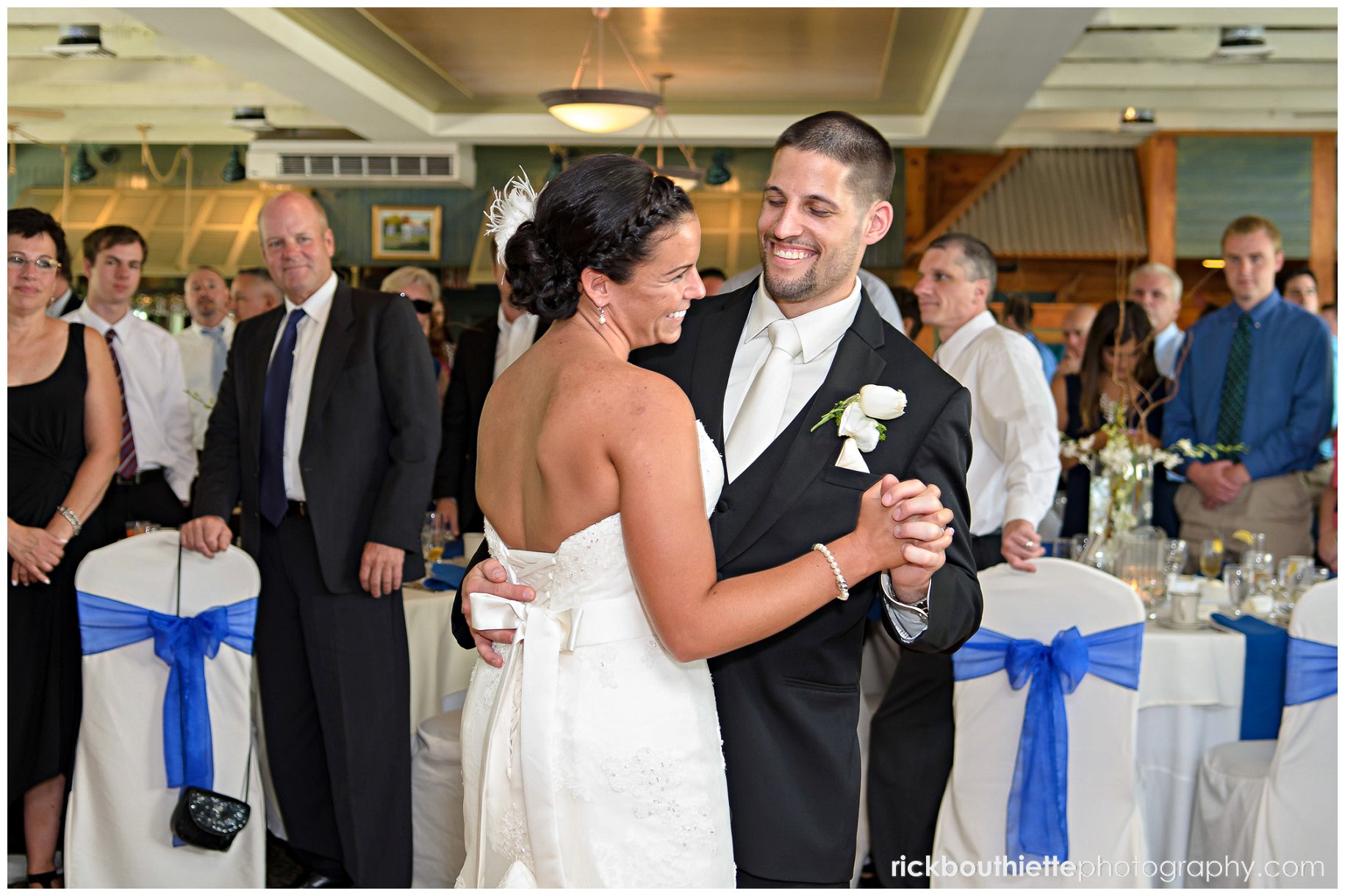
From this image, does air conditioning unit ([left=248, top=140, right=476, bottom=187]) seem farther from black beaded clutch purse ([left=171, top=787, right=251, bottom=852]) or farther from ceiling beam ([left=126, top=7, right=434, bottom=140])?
black beaded clutch purse ([left=171, top=787, right=251, bottom=852])

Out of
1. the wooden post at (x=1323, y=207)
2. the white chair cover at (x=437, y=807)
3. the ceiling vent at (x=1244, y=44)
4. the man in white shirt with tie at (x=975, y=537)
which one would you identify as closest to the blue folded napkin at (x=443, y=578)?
the white chair cover at (x=437, y=807)

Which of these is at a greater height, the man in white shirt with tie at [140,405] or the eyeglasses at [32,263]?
the eyeglasses at [32,263]

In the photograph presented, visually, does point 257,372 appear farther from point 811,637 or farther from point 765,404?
point 811,637

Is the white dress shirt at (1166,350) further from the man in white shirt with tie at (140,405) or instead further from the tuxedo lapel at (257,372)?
the man in white shirt with tie at (140,405)

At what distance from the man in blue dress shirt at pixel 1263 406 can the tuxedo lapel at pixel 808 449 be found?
139 inches

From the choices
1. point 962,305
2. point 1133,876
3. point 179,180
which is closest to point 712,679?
point 1133,876

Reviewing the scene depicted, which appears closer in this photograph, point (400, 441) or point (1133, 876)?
point (1133, 876)

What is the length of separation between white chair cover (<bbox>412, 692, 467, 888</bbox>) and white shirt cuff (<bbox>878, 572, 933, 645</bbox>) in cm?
186

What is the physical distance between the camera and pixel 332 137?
1084 cm

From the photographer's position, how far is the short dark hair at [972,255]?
4109 mm

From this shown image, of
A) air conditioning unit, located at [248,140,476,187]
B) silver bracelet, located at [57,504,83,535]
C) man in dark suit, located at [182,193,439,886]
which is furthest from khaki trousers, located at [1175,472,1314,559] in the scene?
air conditioning unit, located at [248,140,476,187]

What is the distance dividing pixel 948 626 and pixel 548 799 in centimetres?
68

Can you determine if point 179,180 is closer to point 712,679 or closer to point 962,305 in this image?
point 962,305

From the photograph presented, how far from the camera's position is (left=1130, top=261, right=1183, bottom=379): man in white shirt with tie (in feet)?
20.7
